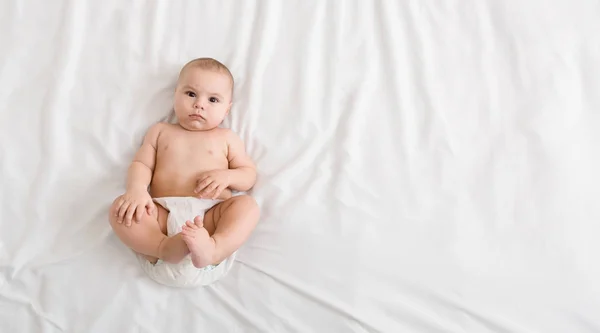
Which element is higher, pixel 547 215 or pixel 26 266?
pixel 547 215

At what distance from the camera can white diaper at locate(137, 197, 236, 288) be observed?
1137 mm

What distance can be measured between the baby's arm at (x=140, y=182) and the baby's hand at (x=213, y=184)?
4.0 inches

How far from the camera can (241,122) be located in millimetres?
1320

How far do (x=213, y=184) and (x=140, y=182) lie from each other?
0.15 m

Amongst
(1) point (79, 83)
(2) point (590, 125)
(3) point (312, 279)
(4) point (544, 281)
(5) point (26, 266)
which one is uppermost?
(2) point (590, 125)

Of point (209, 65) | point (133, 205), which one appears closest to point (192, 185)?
point (133, 205)

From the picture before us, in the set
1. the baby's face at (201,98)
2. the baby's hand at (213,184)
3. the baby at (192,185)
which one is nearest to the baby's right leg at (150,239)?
the baby at (192,185)

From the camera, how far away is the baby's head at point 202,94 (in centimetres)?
127

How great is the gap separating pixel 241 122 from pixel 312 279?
399 mm

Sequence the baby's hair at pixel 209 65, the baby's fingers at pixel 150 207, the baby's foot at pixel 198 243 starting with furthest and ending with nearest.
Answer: the baby's hair at pixel 209 65, the baby's fingers at pixel 150 207, the baby's foot at pixel 198 243

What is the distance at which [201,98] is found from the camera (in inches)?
49.9

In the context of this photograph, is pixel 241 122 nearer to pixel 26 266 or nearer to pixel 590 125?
pixel 26 266

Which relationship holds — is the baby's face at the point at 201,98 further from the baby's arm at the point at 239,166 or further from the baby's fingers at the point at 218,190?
the baby's fingers at the point at 218,190

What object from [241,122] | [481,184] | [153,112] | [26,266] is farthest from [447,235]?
[26,266]
